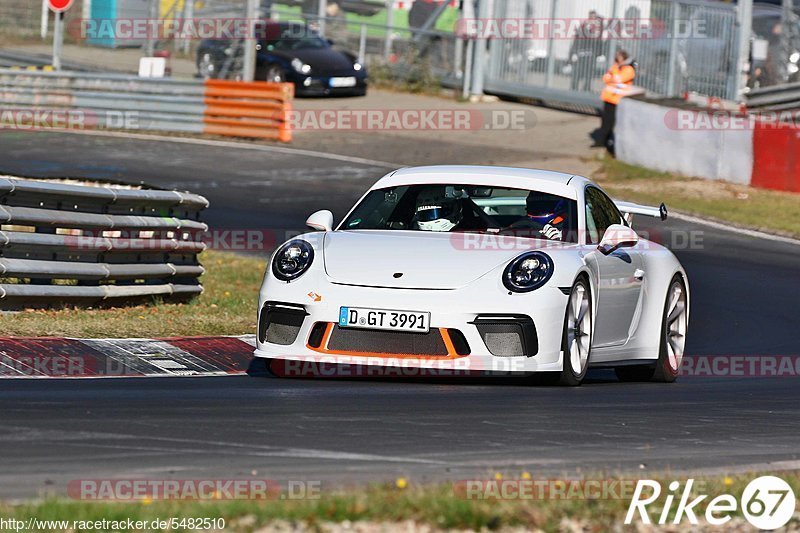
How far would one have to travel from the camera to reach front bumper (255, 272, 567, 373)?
7.73m

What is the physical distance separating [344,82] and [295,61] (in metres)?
1.11

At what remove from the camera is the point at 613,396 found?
808 cm

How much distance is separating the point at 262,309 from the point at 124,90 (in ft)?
65.8

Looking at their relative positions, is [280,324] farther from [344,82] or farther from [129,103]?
[344,82]

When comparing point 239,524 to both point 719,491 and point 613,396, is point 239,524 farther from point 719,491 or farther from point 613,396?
point 613,396

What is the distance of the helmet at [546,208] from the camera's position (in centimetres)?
884

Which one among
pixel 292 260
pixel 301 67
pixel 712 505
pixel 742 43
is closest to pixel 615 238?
pixel 292 260

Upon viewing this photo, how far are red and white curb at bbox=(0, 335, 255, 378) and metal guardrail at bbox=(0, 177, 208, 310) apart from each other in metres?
0.85

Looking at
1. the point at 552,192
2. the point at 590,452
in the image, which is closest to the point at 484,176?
the point at 552,192

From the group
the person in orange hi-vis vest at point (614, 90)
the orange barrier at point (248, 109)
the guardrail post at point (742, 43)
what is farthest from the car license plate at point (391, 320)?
the orange barrier at point (248, 109)

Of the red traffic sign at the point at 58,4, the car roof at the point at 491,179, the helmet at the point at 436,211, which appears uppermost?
the red traffic sign at the point at 58,4

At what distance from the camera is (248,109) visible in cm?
2670

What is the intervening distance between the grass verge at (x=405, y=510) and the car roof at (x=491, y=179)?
4095mm

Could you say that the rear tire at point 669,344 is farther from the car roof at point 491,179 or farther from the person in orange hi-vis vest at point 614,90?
the person in orange hi-vis vest at point 614,90
